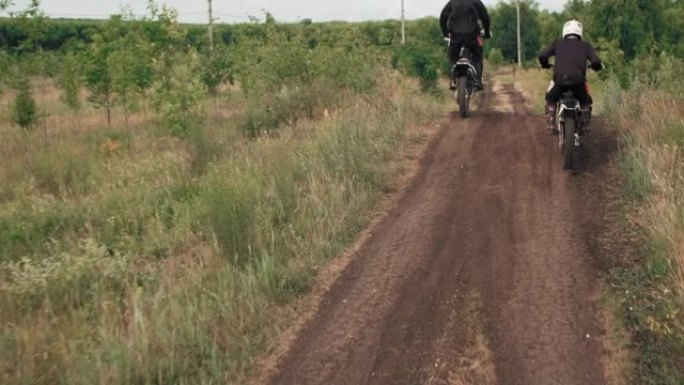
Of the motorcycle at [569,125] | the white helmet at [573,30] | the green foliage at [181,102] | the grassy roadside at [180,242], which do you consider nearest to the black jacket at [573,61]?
the white helmet at [573,30]

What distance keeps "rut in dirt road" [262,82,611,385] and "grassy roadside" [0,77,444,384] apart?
496 mm

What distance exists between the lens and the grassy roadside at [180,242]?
14.8 feet

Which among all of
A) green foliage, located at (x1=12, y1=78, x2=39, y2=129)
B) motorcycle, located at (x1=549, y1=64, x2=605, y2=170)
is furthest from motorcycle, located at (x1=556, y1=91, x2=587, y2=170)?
green foliage, located at (x1=12, y1=78, x2=39, y2=129)

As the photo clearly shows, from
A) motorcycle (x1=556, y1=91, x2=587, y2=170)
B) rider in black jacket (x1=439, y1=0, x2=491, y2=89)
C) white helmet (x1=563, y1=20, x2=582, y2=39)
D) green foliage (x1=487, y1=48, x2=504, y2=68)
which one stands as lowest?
motorcycle (x1=556, y1=91, x2=587, y2=170)

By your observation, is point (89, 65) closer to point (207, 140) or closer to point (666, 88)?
point (207, 140)

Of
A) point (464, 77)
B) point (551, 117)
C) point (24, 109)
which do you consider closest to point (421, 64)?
point (464, 77)

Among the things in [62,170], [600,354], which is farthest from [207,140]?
[600,354]

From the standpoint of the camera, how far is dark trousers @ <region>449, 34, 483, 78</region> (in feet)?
39.1

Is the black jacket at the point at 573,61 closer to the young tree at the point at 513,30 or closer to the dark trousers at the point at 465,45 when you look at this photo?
the dark trousers at the point at 465,45

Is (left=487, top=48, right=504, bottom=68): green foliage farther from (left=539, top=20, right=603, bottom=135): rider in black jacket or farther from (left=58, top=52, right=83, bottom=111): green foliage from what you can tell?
(left=539, top=20, right=603, bottom=135): rider in black jacket

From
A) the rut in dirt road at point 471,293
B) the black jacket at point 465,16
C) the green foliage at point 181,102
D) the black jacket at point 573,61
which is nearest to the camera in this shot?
the rut in dirt road at point 471,293

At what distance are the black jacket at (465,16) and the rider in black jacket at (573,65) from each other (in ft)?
10.8

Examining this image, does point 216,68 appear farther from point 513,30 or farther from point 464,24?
point 513,30

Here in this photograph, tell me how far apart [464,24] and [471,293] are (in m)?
7.92
